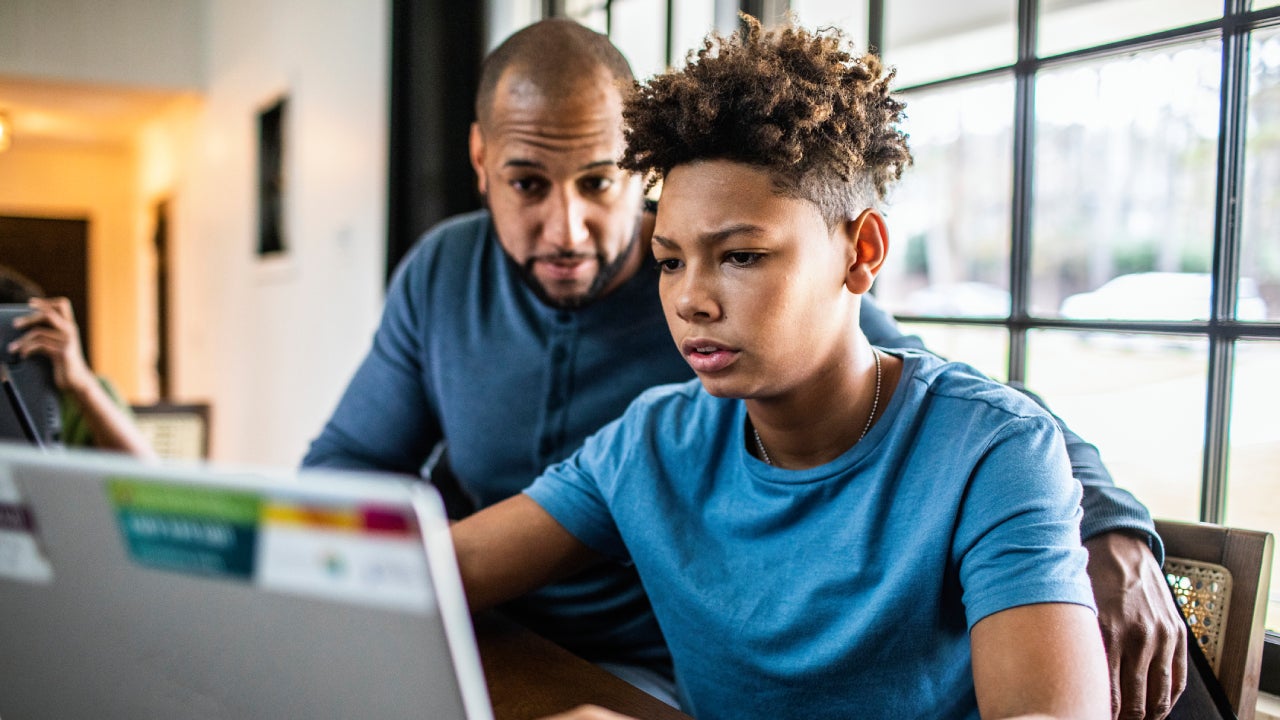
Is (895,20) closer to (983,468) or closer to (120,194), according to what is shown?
(983,468)

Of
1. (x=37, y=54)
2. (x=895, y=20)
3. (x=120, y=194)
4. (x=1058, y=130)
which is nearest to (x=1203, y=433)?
(x=1058, y=130)

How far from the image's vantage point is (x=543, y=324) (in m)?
1.55

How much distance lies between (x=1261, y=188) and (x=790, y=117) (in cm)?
77

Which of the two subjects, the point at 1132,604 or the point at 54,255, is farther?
the point at 54,255

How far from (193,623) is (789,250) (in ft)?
2.06

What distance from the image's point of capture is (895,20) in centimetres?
181

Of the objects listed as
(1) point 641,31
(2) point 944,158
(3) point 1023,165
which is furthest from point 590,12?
(3) point 1023,165

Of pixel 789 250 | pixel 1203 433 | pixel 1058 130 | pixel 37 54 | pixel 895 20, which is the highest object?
pixel 37 54

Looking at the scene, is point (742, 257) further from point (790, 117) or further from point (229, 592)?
point (229, 592)

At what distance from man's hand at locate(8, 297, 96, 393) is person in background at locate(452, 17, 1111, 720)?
78 cm

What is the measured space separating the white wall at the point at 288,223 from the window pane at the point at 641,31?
3.34 feet

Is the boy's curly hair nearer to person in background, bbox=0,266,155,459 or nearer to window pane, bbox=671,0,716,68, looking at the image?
person in background, bbox=0,266,155,459

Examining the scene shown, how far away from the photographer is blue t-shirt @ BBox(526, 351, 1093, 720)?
0.79 metres

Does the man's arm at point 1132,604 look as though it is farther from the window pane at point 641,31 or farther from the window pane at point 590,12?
the window pane at point 590,12
